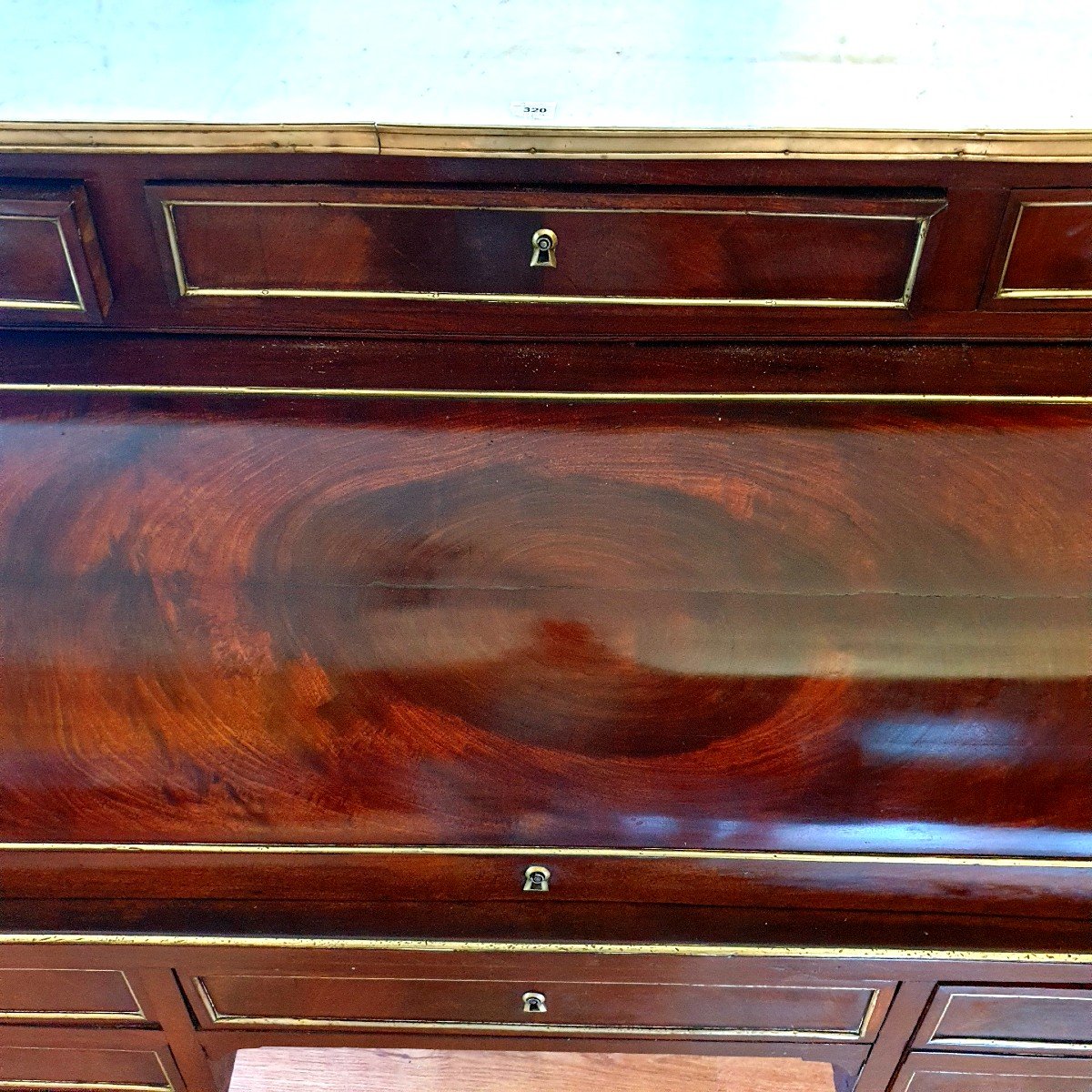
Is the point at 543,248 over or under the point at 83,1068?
over

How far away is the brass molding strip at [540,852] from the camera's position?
0.72 m

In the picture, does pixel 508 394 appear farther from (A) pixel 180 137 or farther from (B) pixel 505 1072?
(B) pixel 505 1072

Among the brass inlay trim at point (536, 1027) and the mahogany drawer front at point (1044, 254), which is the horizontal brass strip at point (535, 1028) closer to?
the brass inlay trim at point (536, 1027)

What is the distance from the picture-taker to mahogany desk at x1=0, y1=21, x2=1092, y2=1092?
72cm

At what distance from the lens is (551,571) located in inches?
30.0

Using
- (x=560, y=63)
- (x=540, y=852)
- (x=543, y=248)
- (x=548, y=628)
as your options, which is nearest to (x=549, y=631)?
(x=548, y=628)

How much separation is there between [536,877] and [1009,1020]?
0.41 metres

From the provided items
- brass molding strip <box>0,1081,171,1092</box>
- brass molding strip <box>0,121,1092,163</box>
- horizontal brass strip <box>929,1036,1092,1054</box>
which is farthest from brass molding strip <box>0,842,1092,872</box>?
brass molding strip <box>0,121,1092,163</box>

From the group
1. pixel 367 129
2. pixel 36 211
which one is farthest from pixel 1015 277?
pixel 36 211

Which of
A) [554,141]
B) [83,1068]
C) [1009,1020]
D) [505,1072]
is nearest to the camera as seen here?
[554,141]

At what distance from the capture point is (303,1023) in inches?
33.9

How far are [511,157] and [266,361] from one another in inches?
10.2

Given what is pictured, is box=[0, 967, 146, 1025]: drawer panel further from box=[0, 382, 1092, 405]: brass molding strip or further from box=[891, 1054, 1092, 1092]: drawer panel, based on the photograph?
box=[891, 1054, 1092, 1092]: drawer panel

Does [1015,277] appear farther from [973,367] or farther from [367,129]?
[367,129]
